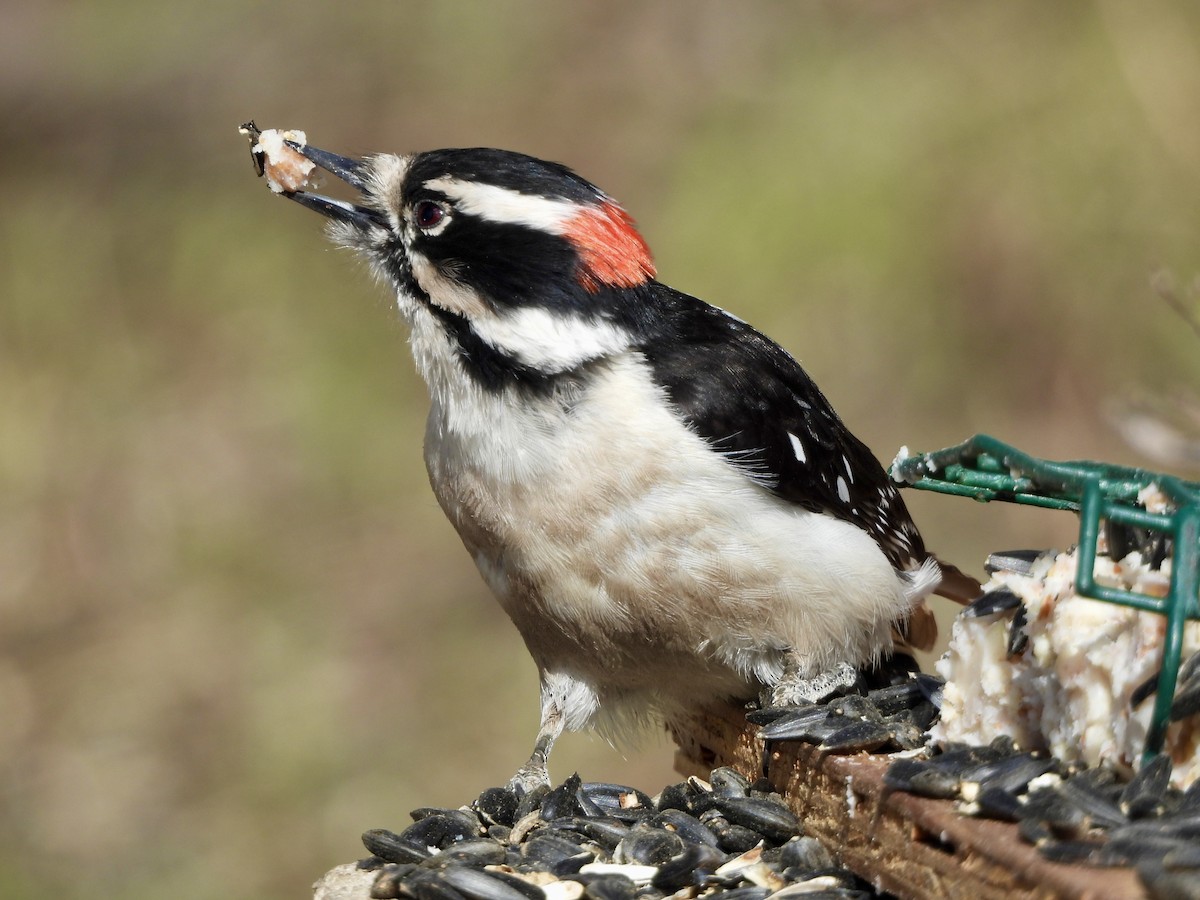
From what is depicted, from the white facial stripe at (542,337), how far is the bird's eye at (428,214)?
1.24ft

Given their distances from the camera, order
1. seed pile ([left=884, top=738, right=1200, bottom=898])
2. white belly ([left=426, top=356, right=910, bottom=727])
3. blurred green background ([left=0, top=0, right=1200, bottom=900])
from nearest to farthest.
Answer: seed pile ([left=884, top=738, right=1200, bottom=898]), white belly ([left=426, top=356, right=910, bottom=727]), blurred green background ([left=0, top=0, right=1200, bottom=900])

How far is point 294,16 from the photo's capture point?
40.8ft

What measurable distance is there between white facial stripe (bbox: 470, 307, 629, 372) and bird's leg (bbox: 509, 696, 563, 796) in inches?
48.4

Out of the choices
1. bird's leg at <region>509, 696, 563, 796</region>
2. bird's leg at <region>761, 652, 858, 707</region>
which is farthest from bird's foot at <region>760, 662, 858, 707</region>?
bird's leg at <region>509, 696, 563, 796</region>

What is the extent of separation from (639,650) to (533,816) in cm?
68

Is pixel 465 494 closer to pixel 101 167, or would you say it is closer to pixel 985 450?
pixel 985 450

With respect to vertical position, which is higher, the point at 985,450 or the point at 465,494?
the point at 465,494

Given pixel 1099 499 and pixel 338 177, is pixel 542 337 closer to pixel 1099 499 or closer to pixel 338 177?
pixel 338 177

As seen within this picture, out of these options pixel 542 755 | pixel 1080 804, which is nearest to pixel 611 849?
pixel 542 755

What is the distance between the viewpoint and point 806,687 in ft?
14.4

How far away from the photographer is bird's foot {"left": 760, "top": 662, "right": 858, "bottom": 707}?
14.2 ft

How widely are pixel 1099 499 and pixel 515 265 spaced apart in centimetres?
216

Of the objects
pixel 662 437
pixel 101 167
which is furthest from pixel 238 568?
pixel 662 437

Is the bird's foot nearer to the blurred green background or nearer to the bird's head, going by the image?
the bird's head
